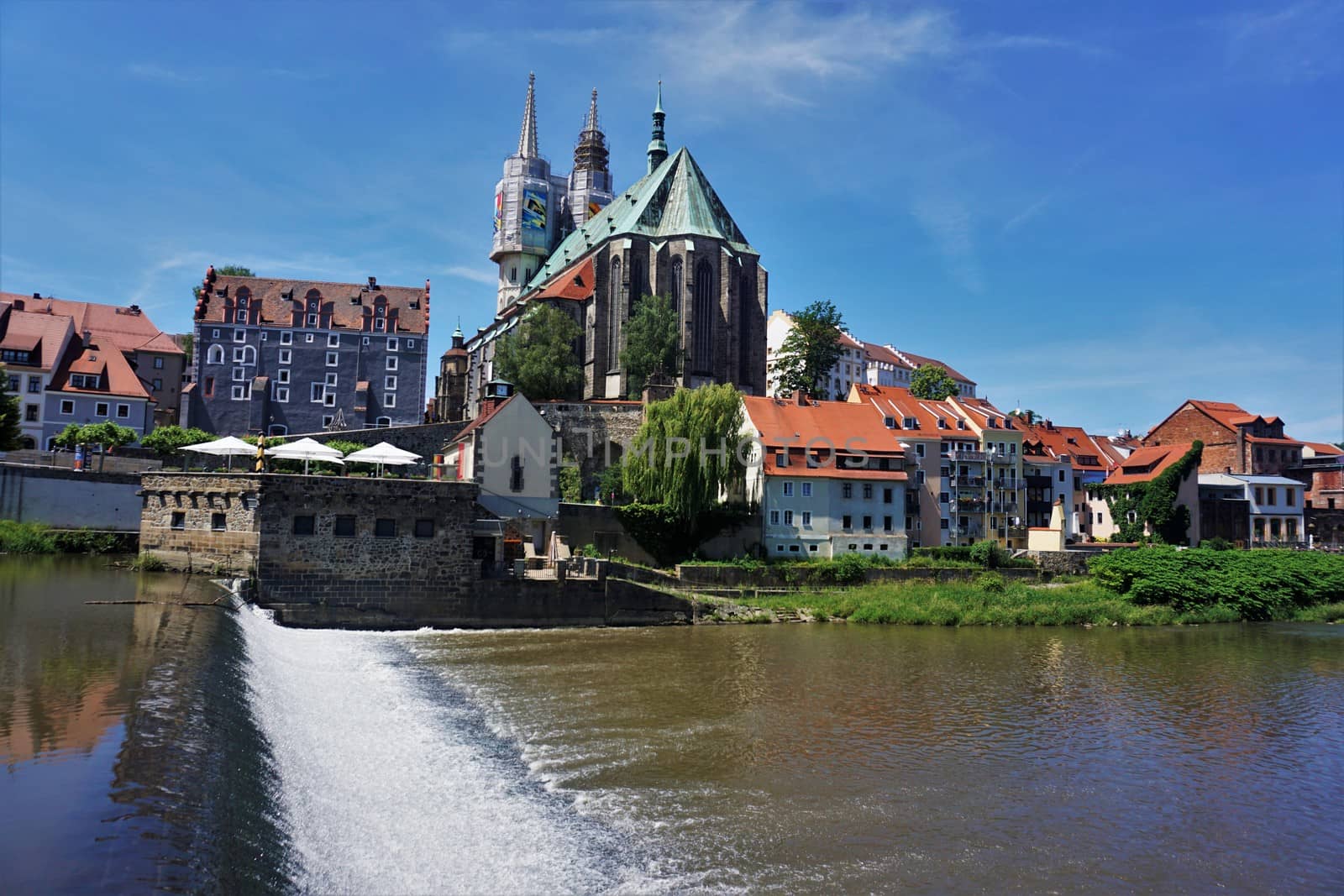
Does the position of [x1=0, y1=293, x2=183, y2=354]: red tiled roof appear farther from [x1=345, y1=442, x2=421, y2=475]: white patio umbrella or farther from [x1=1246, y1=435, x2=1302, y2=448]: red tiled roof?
[x1=1246, y1=435, x2=1302, y2=448]: red tiled roof

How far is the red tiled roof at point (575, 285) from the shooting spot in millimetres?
85812

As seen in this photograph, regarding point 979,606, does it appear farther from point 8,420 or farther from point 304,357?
point 304,357

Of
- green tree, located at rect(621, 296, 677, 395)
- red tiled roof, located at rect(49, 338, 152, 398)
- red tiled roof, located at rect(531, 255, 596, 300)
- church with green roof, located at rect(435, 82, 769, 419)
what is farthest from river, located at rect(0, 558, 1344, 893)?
red tiled roof, located at rect(531, 255, 596, 300)

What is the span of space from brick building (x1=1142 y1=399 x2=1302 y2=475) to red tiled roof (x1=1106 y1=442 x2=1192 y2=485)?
620 centimetres

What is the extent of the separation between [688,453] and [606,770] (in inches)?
1301

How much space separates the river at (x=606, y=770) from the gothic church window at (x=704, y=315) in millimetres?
55292

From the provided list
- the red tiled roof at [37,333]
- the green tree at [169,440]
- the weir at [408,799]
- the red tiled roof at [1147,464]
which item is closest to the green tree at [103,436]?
the green tree at [169,440]

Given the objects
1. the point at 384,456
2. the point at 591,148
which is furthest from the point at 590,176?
the point at 384,456

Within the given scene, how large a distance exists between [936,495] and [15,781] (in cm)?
5610

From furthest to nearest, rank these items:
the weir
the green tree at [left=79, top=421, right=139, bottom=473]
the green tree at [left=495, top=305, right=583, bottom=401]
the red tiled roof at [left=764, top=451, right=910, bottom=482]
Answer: the green tree at [left=495, top=305, right=583, bottom=401] → the green tree at [left=79, top=421, right=139, bottom=473] → the red tiled roof at [left=764, top=451, right=910, bottom=482] → the weir

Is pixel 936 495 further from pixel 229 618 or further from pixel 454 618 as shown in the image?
pixel 229 618

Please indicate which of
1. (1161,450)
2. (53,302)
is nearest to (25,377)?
(53,302)

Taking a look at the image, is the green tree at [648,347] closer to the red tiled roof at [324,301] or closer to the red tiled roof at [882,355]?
the red tiled roof at [324,301]

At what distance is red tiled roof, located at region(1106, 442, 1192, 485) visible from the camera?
241 ft
